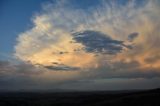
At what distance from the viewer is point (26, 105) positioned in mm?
125625

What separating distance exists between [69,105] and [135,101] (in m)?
42.1

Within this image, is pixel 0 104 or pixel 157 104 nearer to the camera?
pixel 157 104

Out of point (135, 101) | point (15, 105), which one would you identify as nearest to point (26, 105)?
point (15, 105)

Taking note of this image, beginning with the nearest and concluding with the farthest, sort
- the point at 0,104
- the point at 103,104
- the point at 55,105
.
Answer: the point at 103,104 < the point at 0,104 < the point at 55,105

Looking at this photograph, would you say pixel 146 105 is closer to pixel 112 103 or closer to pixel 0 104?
pixel 112 103

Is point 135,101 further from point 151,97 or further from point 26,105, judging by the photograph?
point 26,105

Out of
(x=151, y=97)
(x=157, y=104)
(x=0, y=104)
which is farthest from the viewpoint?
(x=0, y=104)

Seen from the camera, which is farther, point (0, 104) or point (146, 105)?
point (0, 104)

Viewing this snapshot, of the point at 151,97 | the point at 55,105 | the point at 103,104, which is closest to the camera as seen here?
the point at 151,97

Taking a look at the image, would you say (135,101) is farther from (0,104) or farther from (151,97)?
(0,104)

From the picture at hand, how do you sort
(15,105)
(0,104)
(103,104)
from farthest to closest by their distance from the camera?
(15,105) → (0,104) → (103,104)

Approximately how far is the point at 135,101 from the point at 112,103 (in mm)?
8766

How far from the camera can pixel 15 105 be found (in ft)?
380

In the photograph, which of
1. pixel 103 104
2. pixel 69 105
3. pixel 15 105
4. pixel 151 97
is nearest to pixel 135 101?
pixel 151 97
